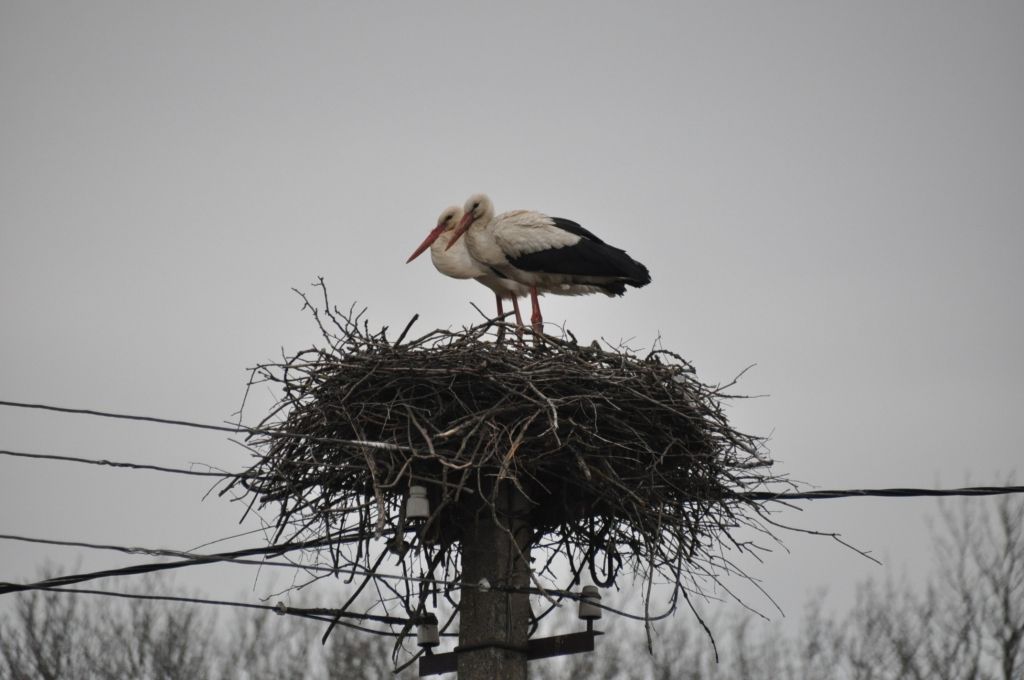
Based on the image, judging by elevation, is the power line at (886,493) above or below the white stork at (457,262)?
below

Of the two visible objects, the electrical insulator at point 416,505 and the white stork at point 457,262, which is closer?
the electrical insulator at point 416,505

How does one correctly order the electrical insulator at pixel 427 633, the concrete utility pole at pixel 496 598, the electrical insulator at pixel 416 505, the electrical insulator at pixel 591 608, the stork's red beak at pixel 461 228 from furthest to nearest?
the stork's red beak at pixel 461 228
the electrical insulator at pixel 427 633
the electrical insulator at pixel 591 608
the concrete utility pole at pixel 496 598
the electrical insulator at pixel 416 505

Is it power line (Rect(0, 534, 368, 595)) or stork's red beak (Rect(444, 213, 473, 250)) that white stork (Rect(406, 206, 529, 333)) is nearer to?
stork's red beak (Rect(444, 213, 473, 250))

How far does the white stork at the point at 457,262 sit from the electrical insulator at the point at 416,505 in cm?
356

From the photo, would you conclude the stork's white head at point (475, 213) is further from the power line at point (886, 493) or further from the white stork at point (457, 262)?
the power line at point (886, 493)

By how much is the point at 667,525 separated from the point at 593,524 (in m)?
0.46

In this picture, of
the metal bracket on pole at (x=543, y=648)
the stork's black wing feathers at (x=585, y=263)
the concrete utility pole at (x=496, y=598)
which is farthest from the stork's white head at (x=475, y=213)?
the metal bracket on pole at (x=543, y=648)

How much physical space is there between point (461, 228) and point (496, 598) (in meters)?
4.05

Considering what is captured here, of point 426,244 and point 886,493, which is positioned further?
point 426,244

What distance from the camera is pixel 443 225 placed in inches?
411

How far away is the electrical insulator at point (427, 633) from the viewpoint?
6832mm

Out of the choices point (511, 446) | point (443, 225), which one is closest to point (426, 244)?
point (443, 225)

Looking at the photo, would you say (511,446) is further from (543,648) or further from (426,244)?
(426,244)

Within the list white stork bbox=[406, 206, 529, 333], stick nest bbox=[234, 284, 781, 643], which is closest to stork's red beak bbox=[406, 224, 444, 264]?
white stork bbox=[406, 206, 529, 333]
